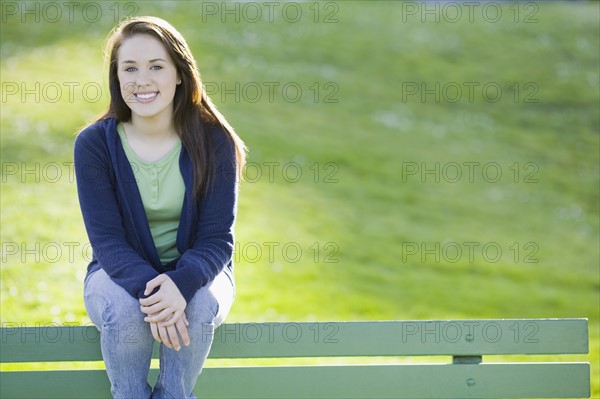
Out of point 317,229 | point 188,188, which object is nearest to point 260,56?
point 317,229

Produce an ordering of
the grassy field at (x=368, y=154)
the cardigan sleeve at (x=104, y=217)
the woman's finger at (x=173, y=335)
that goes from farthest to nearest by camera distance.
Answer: the grassy field at (x=368, y=154)
the cardigan sleeve at (x=104, y=217)
the woman's finger at (x=173, y=335)

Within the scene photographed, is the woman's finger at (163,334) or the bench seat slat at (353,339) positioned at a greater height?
the bench seat slat at (353,339)

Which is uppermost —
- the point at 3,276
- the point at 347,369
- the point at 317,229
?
the point at 317,229

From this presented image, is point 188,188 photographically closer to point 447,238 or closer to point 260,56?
point 447,238

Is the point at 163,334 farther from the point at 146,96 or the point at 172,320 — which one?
the point at 146,96

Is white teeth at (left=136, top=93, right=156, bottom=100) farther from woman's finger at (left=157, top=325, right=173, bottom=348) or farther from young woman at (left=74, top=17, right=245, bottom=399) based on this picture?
woman's finger at (left=157, top=325, right=173, bottom=348)

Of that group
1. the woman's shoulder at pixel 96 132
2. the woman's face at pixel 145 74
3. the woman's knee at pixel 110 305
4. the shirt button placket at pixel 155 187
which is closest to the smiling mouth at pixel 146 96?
the woman's face at pixel 145 74

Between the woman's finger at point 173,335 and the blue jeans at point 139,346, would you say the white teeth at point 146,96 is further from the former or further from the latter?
the woman's finger at point 173,335

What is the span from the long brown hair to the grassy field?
11.7 ft

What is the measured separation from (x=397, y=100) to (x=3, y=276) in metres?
9.41

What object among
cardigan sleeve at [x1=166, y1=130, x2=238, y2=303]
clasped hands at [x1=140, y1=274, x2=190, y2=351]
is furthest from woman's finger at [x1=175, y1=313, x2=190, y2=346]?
cardigan sleeve at [x1=166, y1=130, x2=238, y2=303]

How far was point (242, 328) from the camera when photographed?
314 cm

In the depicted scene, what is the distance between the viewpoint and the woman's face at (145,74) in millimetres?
3139

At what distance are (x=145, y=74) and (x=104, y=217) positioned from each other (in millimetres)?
563
